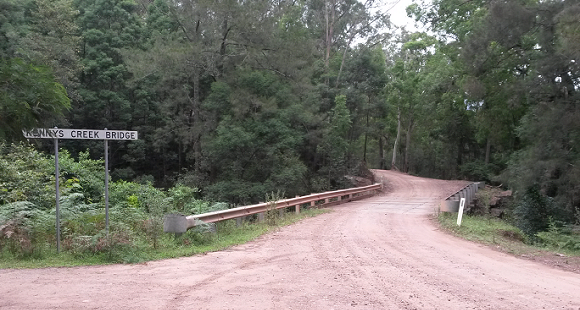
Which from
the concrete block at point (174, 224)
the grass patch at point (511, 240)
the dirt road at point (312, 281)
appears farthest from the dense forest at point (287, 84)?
the grass patch at point (511, 240)

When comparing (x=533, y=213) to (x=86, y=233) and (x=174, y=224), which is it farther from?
(x=86, y=233)

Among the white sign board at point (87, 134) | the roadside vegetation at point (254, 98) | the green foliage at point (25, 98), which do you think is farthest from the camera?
the roadside vegetation at point (254, 98)

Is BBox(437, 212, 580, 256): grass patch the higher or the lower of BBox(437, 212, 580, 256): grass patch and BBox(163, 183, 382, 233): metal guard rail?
the lower

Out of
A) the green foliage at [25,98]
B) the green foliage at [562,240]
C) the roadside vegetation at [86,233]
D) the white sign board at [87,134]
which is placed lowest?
the green foliage at [562,240]

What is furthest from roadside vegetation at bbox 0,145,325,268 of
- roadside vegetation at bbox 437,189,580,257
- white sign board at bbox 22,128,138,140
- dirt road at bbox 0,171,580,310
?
roadside vegetation at bbox 437,189,580,257

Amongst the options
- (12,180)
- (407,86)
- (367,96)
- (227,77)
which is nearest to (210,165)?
(227,77)

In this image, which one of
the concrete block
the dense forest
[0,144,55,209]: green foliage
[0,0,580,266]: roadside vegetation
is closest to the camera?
the concrete block

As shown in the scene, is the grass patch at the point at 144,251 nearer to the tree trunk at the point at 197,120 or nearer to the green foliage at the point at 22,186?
the green foliage at the point at 22,186

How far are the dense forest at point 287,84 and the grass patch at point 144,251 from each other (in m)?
2.76

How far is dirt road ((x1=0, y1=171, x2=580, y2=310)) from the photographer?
581cm

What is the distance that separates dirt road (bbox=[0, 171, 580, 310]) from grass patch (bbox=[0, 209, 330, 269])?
1.21ft

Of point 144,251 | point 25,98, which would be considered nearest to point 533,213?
point 144,251

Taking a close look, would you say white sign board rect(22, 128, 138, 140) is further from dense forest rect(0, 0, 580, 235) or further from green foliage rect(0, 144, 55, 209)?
green foliage rect(0, 144, 55, 209)

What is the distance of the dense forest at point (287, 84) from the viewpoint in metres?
21.4
